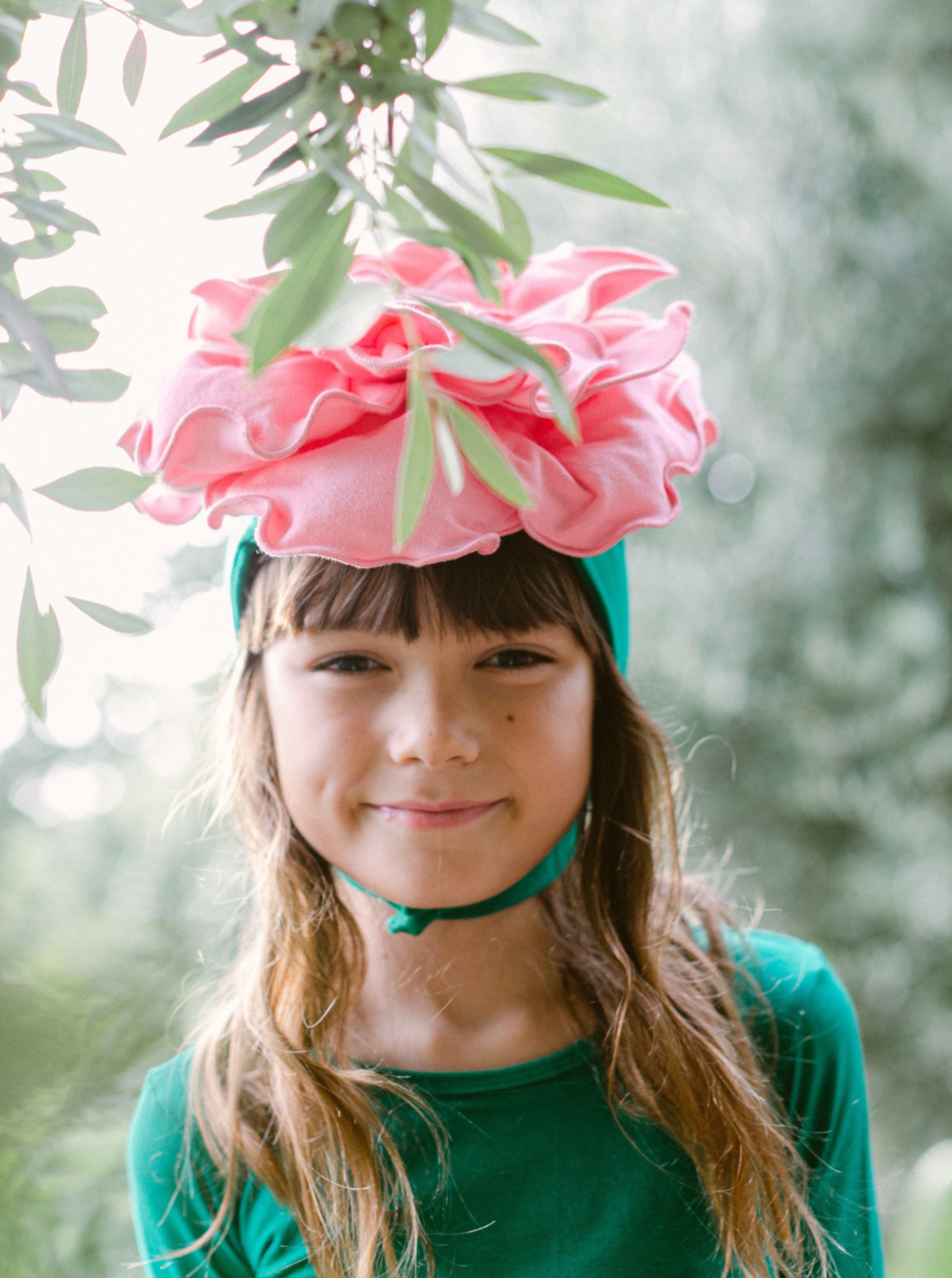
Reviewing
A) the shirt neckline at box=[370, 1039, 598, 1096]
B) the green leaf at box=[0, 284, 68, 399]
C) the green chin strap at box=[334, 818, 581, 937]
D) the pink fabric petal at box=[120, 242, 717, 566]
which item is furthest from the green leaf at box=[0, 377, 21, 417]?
the shirt neckline at box=[370, 1039, 598, 1096]

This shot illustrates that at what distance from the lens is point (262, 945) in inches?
39.1

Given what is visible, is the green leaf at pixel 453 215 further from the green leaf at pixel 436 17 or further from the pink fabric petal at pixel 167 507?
the pink fabric petal at pixel 167 507

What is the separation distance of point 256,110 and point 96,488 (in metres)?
0.15

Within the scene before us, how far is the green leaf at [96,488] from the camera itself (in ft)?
1.35

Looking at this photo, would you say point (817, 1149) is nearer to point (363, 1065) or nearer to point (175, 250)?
point (363, 1065)

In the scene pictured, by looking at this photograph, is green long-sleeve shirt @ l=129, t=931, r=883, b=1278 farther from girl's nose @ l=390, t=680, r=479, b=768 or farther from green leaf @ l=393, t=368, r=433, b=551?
green leaf @ l=393, t=368, r=433, b=551

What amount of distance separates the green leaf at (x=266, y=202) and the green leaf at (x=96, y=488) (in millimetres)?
117

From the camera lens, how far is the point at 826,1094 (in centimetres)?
99

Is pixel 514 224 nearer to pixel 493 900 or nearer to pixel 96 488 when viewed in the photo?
pixel 96 488

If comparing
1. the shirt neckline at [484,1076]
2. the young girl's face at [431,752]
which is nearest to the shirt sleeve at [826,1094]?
the shirt neckline at [484,1076]

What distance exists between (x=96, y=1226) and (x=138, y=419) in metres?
1.09

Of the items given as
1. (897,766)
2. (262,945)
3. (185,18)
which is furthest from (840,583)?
(185,18)

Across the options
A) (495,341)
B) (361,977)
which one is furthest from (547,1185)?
(495,341)

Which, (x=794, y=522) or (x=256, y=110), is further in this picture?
(x=794, y=522)
